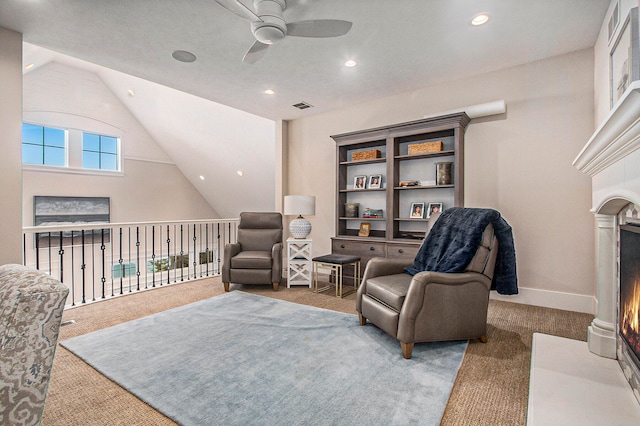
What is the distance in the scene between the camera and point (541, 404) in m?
1.57

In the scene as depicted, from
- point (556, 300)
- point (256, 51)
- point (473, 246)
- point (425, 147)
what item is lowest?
point (556, 300)

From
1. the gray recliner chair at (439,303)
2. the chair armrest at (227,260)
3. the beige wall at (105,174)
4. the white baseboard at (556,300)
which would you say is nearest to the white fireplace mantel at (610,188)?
the gray recliner chair at (439,303)

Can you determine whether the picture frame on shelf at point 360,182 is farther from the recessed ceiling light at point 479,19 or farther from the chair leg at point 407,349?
the chair leg at point 407,349

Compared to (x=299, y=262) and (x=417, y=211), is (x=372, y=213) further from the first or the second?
(x=299, y=262)

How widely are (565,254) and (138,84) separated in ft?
25.3

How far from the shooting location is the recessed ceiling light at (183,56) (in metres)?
3.06

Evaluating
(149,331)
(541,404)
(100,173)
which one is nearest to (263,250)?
(149,331)

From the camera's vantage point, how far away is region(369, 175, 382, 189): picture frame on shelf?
4.22 m

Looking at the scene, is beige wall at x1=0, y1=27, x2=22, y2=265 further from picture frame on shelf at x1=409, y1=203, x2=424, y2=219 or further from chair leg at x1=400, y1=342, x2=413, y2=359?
picture frame on shelf at x1=409, y1=203, x2=424, y2=219

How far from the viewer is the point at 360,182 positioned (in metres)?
4.40

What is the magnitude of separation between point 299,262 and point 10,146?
304 cm

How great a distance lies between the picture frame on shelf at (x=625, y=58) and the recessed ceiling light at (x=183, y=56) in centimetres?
329

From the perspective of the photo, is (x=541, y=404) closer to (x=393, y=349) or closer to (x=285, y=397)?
(x=393, y=349)

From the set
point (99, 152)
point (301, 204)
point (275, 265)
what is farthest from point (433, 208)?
point (99, 152)
